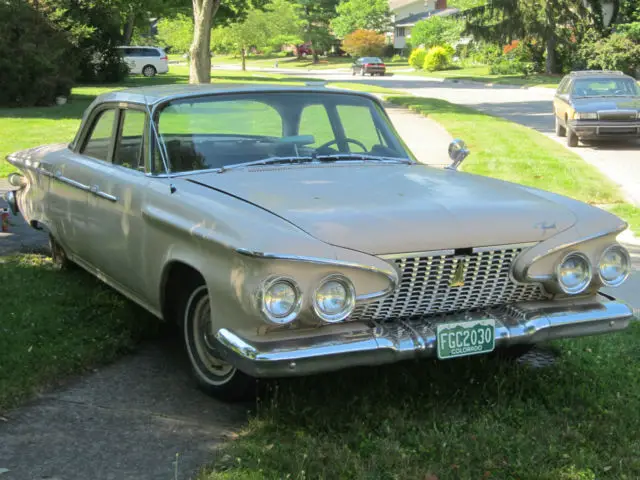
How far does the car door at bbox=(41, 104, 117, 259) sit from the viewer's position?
5.33m

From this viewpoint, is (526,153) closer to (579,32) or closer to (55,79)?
(55,79)

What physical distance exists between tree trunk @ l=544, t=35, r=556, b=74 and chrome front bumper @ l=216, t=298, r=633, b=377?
47179mm

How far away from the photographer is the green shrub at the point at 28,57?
22250 mm

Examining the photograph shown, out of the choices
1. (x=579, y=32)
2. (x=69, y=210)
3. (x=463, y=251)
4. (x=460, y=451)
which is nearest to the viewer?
(x=460, y=451)

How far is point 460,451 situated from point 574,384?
117 centimetres

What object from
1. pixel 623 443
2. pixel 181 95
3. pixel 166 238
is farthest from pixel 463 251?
pixel 181 95

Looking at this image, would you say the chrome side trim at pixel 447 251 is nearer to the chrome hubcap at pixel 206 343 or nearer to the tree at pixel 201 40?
the chrome hubcap at pixel 206 343

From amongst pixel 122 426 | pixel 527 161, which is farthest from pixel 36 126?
pixel 122 426

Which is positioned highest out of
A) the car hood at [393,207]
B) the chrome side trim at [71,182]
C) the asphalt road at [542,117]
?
the car hood at [393,207]

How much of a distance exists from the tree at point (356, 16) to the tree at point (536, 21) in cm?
3651

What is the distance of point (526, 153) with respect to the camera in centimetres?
1425

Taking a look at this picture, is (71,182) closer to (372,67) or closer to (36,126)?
(36,126)

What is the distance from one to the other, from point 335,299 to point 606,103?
14530 mm

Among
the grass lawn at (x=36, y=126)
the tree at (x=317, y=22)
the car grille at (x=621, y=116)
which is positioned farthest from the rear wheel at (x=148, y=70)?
the tree at (x=317, y=22)
